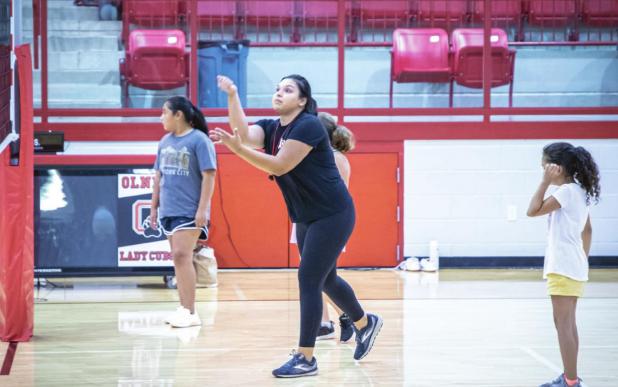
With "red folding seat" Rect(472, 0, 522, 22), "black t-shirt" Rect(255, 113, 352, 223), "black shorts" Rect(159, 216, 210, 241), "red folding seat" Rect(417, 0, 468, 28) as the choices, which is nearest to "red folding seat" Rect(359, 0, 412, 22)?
"red folding seat" Rect(417, 0, 468, 28)

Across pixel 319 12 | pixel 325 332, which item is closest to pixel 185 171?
pixel 325 332

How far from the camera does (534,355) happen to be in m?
6.37

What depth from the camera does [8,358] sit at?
6.23 m

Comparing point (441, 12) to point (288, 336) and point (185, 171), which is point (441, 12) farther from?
point (288, 336)

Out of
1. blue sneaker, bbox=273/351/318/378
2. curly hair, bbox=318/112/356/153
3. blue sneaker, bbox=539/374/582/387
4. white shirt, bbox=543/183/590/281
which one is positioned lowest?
blue sneaker, bbox=273/351/318/378

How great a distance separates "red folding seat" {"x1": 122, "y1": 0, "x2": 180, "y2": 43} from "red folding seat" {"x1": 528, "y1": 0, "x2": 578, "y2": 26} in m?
4.41

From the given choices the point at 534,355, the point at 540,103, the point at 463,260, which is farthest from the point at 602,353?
the point at 540,103

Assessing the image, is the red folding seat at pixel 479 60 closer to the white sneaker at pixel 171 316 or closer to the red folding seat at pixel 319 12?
the red folding seat at pixel 319 12

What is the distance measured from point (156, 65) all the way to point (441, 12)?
12.6 feet

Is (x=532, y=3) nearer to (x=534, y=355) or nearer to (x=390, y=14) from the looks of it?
(x=390, y=14)

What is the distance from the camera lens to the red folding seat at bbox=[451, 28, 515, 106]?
11.7 meters

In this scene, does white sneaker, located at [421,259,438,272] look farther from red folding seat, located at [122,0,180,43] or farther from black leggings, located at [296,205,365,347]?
black leggings, located at [296,205,365,347]

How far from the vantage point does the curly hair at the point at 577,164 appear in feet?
17.2

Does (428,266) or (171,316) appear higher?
(171,316)
